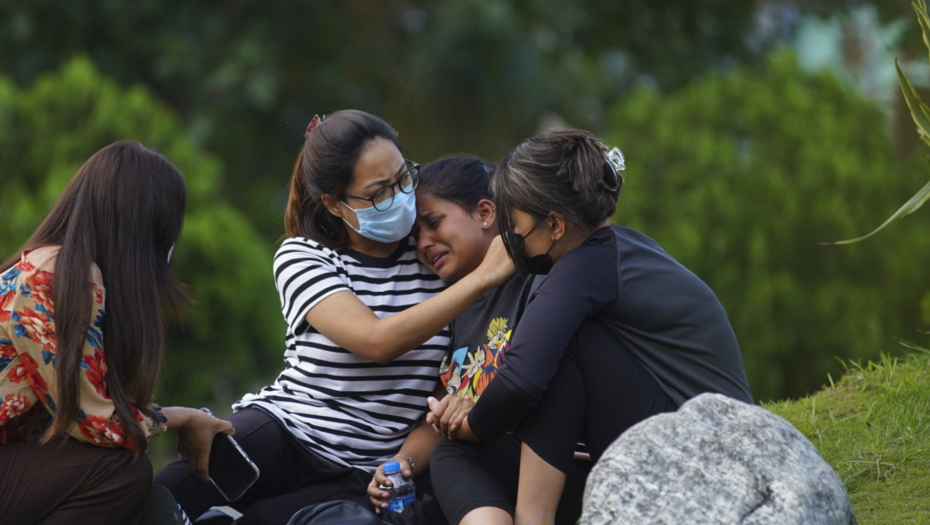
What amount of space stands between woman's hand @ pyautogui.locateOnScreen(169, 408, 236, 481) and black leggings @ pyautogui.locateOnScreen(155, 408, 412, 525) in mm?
102

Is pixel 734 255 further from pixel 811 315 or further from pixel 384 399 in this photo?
pixel 384 399

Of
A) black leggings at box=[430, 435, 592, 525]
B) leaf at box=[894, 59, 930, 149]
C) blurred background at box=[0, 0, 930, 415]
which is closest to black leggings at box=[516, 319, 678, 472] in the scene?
black leggings at box=[430, 435, 592, 525]

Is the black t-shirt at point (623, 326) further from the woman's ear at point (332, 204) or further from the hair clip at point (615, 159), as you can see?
the woman's ear at point (332, 204)

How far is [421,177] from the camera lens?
11.3 feet

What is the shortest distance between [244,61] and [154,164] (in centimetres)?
668

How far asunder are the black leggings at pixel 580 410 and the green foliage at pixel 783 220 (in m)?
3.30

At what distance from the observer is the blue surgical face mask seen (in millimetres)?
3283

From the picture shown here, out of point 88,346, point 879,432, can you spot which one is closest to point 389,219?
point 88,346

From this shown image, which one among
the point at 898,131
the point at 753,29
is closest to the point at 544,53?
the point at 753,29

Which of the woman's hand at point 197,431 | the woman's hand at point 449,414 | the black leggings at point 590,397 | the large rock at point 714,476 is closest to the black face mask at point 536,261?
the black leggings at point 590,397

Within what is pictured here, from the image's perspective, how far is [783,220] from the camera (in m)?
6.31

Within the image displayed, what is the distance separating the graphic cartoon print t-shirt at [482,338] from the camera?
10.2 ft

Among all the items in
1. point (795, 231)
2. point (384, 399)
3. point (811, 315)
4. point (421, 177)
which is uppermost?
point (421, 177)

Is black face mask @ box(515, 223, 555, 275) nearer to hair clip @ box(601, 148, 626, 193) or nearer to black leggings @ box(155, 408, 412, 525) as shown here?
hair clip @ box(601, 148, 626, 193)
